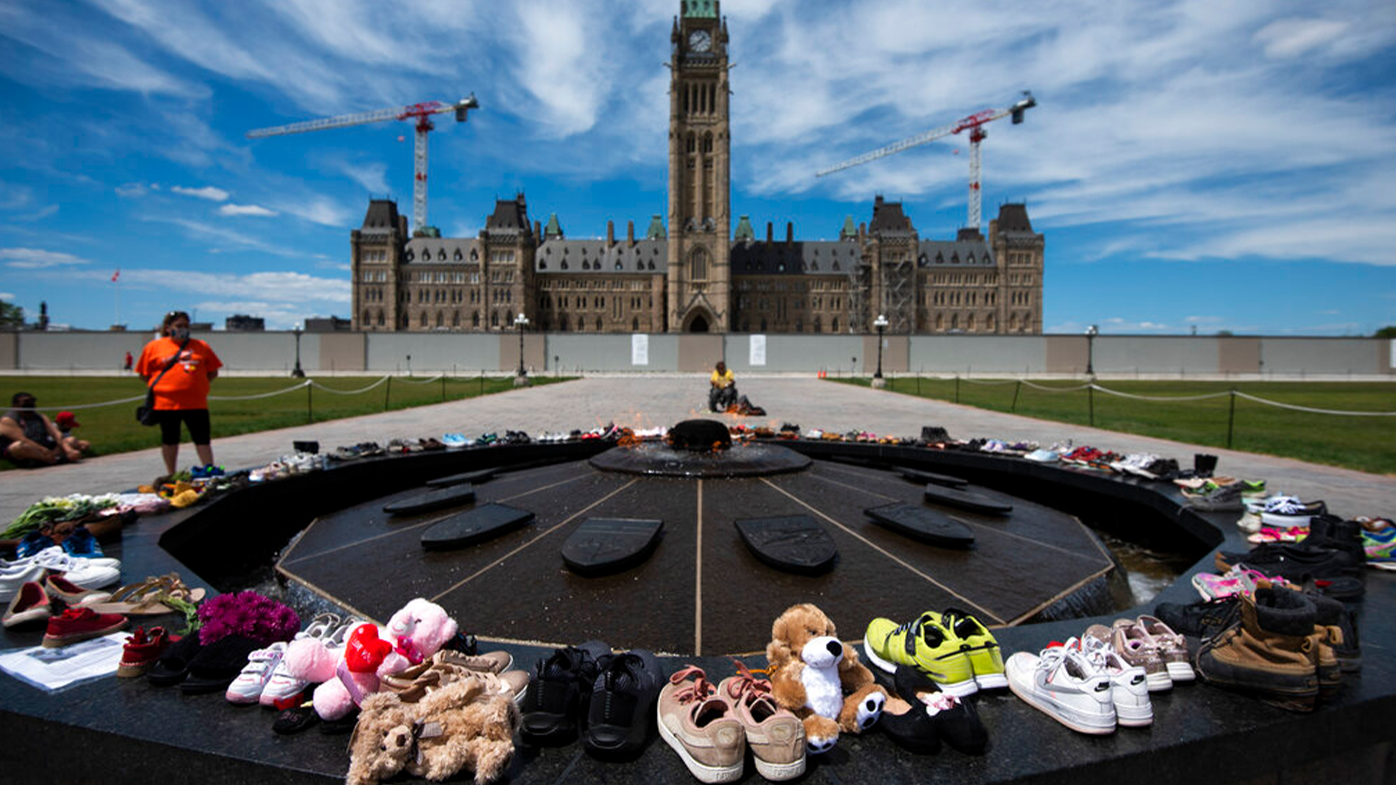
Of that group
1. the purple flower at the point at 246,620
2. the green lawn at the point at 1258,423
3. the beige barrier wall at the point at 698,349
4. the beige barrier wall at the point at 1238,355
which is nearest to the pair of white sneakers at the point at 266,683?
the purple flower at the point at 246,620

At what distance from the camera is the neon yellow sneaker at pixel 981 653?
87.0 inches

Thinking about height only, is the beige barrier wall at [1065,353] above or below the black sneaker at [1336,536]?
above

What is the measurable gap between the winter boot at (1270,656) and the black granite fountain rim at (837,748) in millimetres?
55

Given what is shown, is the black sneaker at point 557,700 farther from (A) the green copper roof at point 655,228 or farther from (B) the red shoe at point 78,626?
(A) the green copper roof at point 655,228

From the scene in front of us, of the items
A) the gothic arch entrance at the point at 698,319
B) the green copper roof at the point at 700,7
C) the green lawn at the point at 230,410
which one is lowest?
the green lawn at the point at 230,410

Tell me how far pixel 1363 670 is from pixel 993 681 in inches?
53.7

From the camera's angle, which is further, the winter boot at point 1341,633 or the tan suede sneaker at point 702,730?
the winter boot at point 1341,633

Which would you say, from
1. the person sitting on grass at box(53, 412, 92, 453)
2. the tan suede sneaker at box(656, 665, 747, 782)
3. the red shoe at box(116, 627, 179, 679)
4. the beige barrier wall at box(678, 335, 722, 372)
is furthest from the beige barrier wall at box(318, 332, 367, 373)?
the tan suede sneaker at box(656, 665, 747, 782)

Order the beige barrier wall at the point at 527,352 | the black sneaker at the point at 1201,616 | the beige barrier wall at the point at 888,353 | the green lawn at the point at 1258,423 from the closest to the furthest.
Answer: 1. the black sneaker at the point at 1201,616
2. the green lawn at the point at 1258,423
3. the beige barrier wall at the point at 527,352
4. the beige barrier wall at the point at 888,353

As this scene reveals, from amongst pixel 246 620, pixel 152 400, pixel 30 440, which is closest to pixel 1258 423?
pixel 246 620

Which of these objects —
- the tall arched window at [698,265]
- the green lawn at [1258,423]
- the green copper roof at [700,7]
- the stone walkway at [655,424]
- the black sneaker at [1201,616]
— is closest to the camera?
the black sneaker at [1201,616]

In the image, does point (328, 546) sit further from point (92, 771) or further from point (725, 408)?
point (725, 408)

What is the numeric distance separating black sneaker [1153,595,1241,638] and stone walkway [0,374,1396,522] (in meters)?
5.12

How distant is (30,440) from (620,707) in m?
11.8
